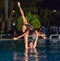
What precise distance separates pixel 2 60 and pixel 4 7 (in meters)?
24.0

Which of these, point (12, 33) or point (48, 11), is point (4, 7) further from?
point (48, 11)

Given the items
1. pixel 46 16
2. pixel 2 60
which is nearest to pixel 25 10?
pixel 46 16

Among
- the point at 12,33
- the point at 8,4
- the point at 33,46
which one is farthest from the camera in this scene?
the point at 8,4

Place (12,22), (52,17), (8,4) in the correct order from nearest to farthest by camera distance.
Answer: (8,4) → (12,22) → (52,17)

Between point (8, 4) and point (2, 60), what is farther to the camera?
point (8, 4)

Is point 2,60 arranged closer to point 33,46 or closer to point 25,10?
point 33,46

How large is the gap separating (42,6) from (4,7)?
6.56 meters

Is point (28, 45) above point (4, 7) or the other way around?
the other way around

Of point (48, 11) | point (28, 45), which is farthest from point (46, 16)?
point (28, 45)

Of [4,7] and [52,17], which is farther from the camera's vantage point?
[52,17]

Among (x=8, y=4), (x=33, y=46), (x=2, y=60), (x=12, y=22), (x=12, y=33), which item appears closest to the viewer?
(x=2, y=60)

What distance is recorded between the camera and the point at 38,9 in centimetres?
3650

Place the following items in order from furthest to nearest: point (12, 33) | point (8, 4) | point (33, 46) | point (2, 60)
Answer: point (8, 4) → point (12, 33) → point (33, 46) → point (2, 60)

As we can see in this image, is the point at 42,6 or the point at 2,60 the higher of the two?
the point at 42,6
